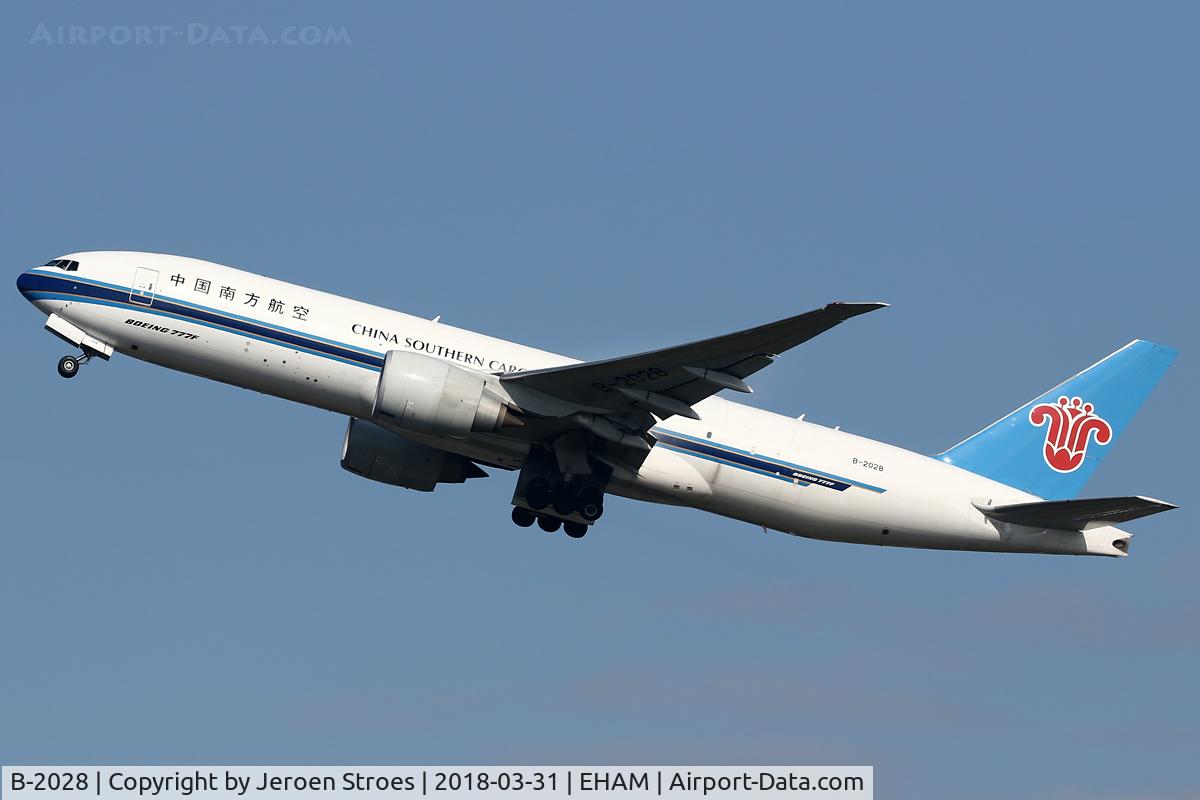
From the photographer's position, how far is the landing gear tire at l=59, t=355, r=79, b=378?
1539 inches

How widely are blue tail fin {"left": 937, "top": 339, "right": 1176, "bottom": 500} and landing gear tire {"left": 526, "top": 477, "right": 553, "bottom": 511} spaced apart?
33.3 feet

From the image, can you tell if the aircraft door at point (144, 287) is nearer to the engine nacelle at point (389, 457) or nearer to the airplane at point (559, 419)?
the airplane at point (559, 419)

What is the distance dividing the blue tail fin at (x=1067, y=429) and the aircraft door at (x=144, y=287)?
63.2ft

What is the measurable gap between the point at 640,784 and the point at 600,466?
30.2ft

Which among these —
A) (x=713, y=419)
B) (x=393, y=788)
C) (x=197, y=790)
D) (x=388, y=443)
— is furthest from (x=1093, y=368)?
(x=197, y=790)

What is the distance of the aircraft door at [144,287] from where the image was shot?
124ft

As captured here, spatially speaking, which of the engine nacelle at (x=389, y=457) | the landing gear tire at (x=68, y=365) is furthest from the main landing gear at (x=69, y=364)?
the engine nacelle at (x=389, y=457)

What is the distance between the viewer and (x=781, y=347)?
115ft

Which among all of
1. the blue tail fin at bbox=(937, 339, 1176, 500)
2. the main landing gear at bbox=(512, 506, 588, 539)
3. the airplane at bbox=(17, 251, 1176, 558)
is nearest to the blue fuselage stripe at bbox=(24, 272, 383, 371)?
the airplane at bbox=(17, 251, 1176, 558)

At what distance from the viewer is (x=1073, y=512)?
130ft

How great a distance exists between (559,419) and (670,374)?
2.92m

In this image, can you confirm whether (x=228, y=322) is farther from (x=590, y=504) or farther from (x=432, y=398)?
(x=590, y=504)

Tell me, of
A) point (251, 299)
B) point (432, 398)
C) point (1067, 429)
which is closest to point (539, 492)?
point (432, 398)

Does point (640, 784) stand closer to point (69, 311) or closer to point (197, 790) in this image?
point (197, 790)
